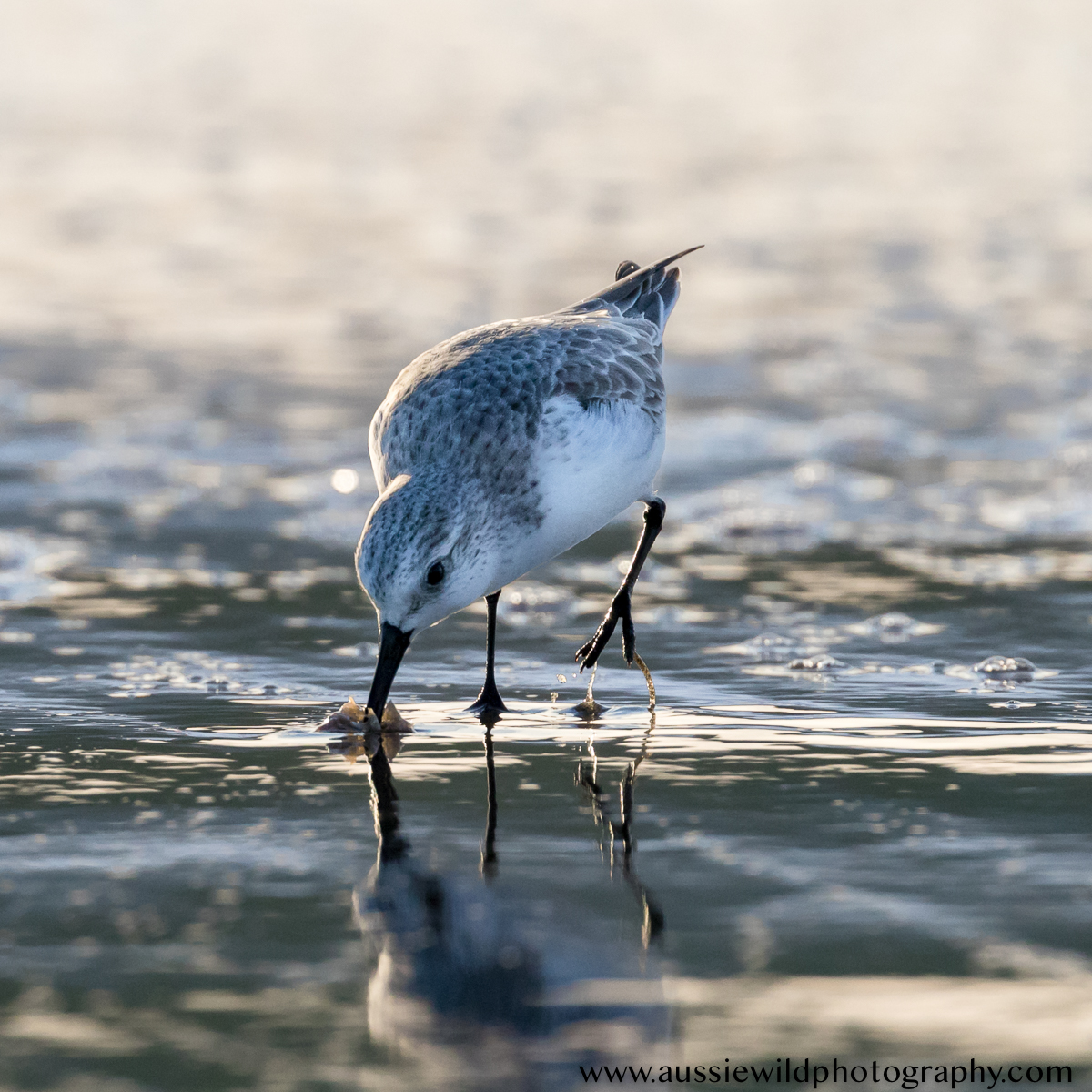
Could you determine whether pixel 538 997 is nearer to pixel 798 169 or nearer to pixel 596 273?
pixel 596 273

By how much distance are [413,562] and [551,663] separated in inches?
52.0

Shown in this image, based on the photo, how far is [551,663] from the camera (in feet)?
18.6

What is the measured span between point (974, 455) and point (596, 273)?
4449mm

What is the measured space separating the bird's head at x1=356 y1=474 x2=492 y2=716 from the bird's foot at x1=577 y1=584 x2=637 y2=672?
0.78m

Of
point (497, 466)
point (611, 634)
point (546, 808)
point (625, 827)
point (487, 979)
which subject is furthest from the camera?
point (611, 634)

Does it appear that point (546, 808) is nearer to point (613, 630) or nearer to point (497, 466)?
point (497, 466)

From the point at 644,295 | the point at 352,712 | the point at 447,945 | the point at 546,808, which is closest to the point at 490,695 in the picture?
the point at 352,712

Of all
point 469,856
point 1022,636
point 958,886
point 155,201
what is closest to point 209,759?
point 469,856

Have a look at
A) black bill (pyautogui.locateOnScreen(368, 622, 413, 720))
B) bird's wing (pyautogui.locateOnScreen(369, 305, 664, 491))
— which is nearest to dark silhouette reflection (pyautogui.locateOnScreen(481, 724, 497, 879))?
black bill (pyautogui.locateOnScreen(368, 622, 413, 720))

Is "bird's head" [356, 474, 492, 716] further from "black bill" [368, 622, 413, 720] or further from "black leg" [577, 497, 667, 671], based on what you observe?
"black leg" [577, 497, 667, 671]

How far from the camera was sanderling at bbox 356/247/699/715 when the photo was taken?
4.53 meters

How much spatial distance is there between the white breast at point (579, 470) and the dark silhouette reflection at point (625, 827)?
0.63 meters

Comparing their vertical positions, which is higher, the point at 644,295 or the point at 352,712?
the point at 644,295

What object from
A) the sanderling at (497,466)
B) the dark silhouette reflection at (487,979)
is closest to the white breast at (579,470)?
the sanderling at (497,466)
